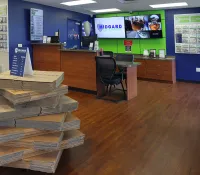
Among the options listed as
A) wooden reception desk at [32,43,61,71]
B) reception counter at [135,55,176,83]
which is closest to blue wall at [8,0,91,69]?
wooden reception desk at [32,43,61,71]

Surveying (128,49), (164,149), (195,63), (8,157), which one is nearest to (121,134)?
(164,149)

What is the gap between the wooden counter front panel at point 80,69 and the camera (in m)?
5.68

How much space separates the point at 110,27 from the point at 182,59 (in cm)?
296

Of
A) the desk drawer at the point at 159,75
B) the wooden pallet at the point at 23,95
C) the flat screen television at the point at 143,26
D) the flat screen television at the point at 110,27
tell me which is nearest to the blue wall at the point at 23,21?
the flat screen television at the point at 110,27

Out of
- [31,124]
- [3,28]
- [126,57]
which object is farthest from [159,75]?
[31,124]

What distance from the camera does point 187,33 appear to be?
7.39 m

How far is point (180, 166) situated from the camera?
8.02ft

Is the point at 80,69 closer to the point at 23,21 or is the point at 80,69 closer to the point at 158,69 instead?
the point at 23,21

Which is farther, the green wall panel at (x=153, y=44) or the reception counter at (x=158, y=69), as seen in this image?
the green wall panel at (x=153, y=44)

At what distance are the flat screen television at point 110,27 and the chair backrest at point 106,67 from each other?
3.65 metres

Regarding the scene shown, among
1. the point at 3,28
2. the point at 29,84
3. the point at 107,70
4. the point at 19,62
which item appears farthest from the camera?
the point at 3,28

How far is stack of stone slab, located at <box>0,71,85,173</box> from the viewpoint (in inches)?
85.6

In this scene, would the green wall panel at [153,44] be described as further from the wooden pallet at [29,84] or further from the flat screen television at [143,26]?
the wooden pallet at [29,84]

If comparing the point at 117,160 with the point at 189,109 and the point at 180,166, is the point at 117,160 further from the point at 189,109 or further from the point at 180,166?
the point at 189,109
